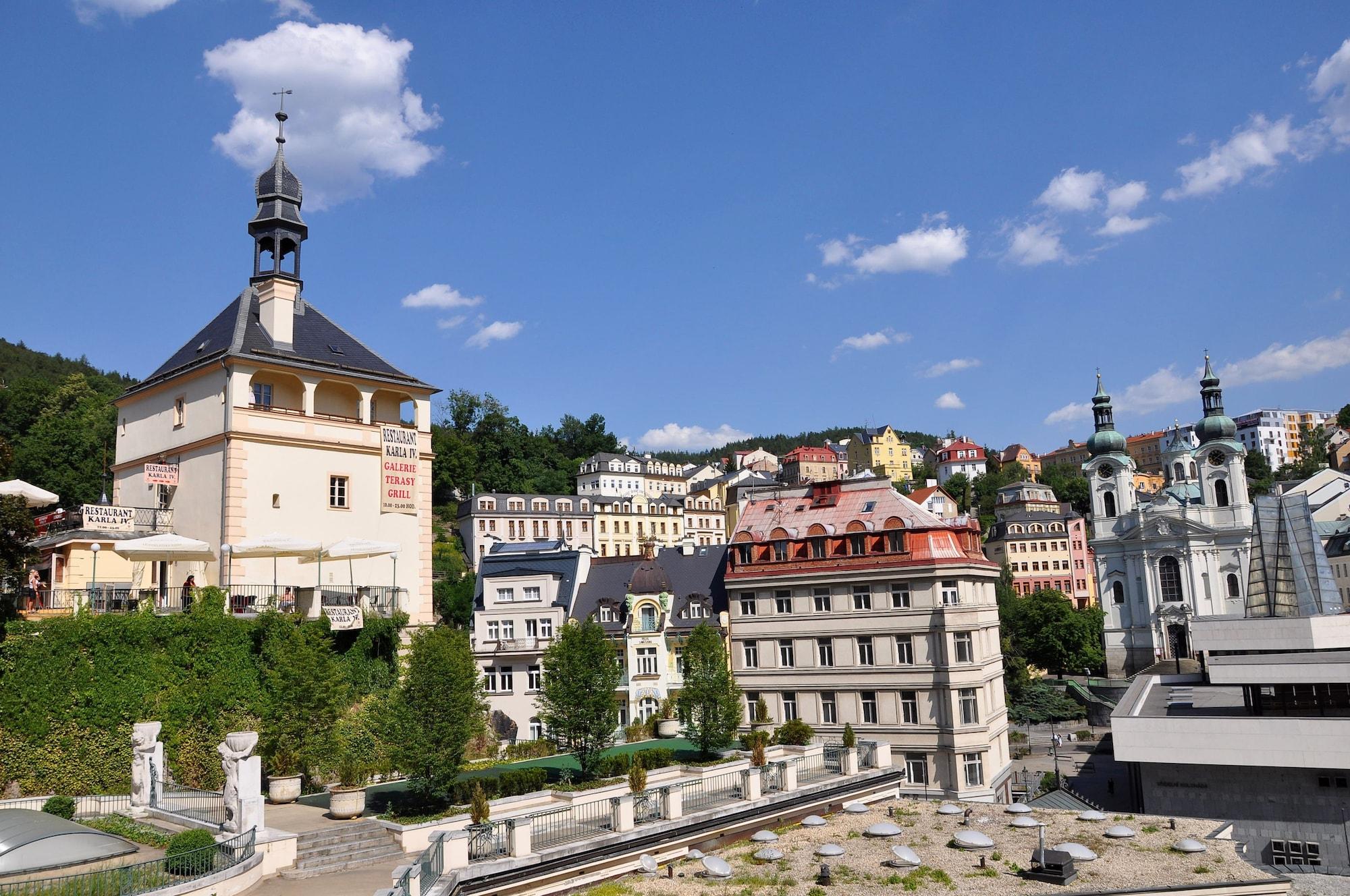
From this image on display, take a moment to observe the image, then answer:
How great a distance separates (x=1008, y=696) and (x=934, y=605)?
42.0 m

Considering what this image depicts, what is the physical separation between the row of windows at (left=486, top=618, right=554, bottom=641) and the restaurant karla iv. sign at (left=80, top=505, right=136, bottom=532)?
70.8 feet

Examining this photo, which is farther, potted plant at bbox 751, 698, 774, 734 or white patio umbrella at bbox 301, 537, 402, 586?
potted plant at bbox 751, 698, 774, 734

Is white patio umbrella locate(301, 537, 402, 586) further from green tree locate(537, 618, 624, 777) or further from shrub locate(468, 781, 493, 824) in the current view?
shrub locate(468, 781, 493, 824)

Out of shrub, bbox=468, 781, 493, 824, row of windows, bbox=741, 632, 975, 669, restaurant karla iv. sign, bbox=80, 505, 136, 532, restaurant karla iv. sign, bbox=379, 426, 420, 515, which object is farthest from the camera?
row of windows, bbox=741, 632, 975, 669

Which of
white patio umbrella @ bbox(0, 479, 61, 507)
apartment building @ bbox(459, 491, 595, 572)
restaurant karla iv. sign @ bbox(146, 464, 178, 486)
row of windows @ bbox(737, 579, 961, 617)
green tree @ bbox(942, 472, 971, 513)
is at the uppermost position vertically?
green tree @ bbox(942, 472, 971, 513)

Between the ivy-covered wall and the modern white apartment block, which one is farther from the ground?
the modern white apartment block

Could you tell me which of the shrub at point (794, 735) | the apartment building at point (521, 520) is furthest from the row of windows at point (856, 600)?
the apartment building at point (521, 520)

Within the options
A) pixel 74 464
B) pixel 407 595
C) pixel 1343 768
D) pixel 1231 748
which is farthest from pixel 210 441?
pixel 74 464

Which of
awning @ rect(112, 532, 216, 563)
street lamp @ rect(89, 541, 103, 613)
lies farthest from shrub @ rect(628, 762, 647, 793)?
street lamp @ rect(89, 541, 103, 613)

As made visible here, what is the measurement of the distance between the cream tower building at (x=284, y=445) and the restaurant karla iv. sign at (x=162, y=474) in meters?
0.07

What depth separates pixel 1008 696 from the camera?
76125mm

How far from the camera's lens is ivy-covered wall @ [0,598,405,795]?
22.1 metres

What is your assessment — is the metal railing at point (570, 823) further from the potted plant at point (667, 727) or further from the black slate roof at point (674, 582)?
the black slate roof at point (674, 582)

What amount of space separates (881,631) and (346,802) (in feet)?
83.5
